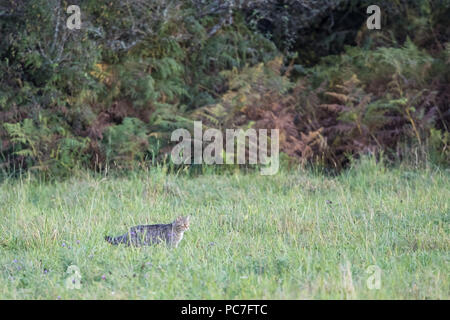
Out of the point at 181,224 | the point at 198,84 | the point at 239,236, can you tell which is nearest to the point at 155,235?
the point at 181,224

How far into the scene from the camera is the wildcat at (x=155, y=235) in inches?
210

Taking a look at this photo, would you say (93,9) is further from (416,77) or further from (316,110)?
(416,77)

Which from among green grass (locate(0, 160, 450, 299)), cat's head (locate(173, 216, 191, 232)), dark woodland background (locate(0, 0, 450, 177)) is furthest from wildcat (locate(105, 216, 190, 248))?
dark woodland background (locate(0, 0, 450, 177))

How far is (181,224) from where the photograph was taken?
18.1ft

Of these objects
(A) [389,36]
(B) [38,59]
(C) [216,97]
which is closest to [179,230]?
(B) [38,59]

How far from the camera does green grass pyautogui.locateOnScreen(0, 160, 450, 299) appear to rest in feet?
13.9

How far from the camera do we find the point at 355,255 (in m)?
5.00

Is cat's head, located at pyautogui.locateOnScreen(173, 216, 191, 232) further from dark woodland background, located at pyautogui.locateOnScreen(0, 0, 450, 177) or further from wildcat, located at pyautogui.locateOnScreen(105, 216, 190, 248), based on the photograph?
dark woodland background, located at pyautogui.locateOnScreen(0, 0, 450, 177)

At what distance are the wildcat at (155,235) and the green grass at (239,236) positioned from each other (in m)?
0.13

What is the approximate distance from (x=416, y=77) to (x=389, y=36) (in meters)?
1.85

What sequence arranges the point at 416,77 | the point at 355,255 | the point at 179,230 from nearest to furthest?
the point at 355,255
the point at 179,230
the point at 416,77

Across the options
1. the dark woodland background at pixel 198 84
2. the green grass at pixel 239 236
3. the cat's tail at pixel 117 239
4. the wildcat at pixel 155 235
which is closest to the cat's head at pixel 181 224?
the wildcat at pixel 155 235

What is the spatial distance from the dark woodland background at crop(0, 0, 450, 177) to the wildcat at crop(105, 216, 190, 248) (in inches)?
131

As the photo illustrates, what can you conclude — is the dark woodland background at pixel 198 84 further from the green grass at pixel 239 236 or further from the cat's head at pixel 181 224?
the cat's head at pixel 181 224
